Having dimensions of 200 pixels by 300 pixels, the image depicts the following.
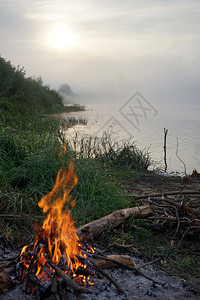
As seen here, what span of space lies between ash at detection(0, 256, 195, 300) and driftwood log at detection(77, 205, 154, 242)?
0.63 metres

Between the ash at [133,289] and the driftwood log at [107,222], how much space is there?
63 centimetres

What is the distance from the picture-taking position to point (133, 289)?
11.1ft

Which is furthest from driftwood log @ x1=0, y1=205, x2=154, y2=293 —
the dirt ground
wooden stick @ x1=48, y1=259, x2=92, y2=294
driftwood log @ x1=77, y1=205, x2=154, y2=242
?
the dirt ground

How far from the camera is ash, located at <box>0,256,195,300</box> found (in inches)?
123

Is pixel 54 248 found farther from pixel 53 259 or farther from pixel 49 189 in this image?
pixel 49 189

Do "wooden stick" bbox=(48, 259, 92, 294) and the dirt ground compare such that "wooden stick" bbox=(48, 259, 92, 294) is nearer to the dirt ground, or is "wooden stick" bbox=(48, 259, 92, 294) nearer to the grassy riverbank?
the grassy riverbank

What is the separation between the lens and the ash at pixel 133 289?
3.11 meters

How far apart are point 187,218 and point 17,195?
2.46 m

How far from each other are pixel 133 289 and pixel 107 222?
1269 millimetres

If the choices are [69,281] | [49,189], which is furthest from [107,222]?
[69,281]

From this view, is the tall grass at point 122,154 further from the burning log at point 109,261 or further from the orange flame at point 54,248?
the orange flame at point 54,248

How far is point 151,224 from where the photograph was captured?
192 inches

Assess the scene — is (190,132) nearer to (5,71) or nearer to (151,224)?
(5,71)

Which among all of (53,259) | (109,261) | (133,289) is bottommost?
(133,289)
